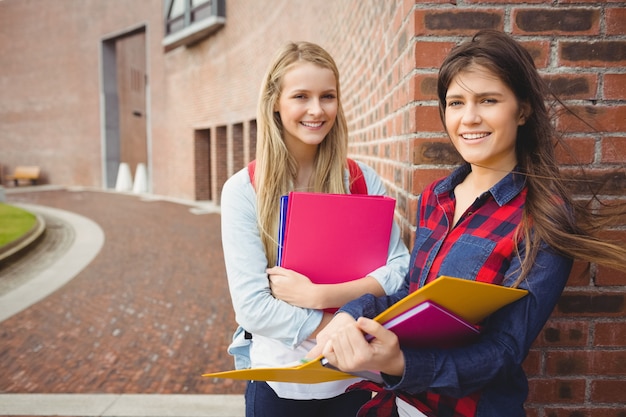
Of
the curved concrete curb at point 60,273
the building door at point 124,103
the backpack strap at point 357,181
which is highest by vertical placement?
the building door at point 124,103

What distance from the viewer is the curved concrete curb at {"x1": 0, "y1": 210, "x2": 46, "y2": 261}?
27.9 feet

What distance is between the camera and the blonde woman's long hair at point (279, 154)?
162 cm

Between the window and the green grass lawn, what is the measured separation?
750 cm

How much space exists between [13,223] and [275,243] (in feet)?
36.2

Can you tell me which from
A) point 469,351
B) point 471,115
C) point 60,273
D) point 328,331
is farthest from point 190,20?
point 469,351

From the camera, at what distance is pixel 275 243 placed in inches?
63.6

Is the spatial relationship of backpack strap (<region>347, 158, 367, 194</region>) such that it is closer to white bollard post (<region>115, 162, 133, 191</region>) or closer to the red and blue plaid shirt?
the red and blue plaid shirt

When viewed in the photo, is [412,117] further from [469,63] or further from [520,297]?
[520,297]

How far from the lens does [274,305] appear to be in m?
1.51

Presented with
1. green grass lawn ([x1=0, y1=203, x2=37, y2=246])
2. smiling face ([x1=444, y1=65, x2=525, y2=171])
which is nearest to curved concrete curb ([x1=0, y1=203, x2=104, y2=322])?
green grass lawn ([x1=0, y1=203, x2=37, y2=246])

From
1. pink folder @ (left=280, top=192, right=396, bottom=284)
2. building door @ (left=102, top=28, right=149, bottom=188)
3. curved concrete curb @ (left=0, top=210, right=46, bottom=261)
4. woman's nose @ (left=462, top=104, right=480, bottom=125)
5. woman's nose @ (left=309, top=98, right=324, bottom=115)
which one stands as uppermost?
building door @ (left=102, top=28, right=149, bottom=188)

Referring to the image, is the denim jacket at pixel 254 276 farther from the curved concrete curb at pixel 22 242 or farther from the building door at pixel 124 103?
the building door at pixel 124 103

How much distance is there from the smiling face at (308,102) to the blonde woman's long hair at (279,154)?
27mm

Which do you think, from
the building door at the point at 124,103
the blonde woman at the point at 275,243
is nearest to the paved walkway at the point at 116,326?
the blonde woman at the point at 275,243
